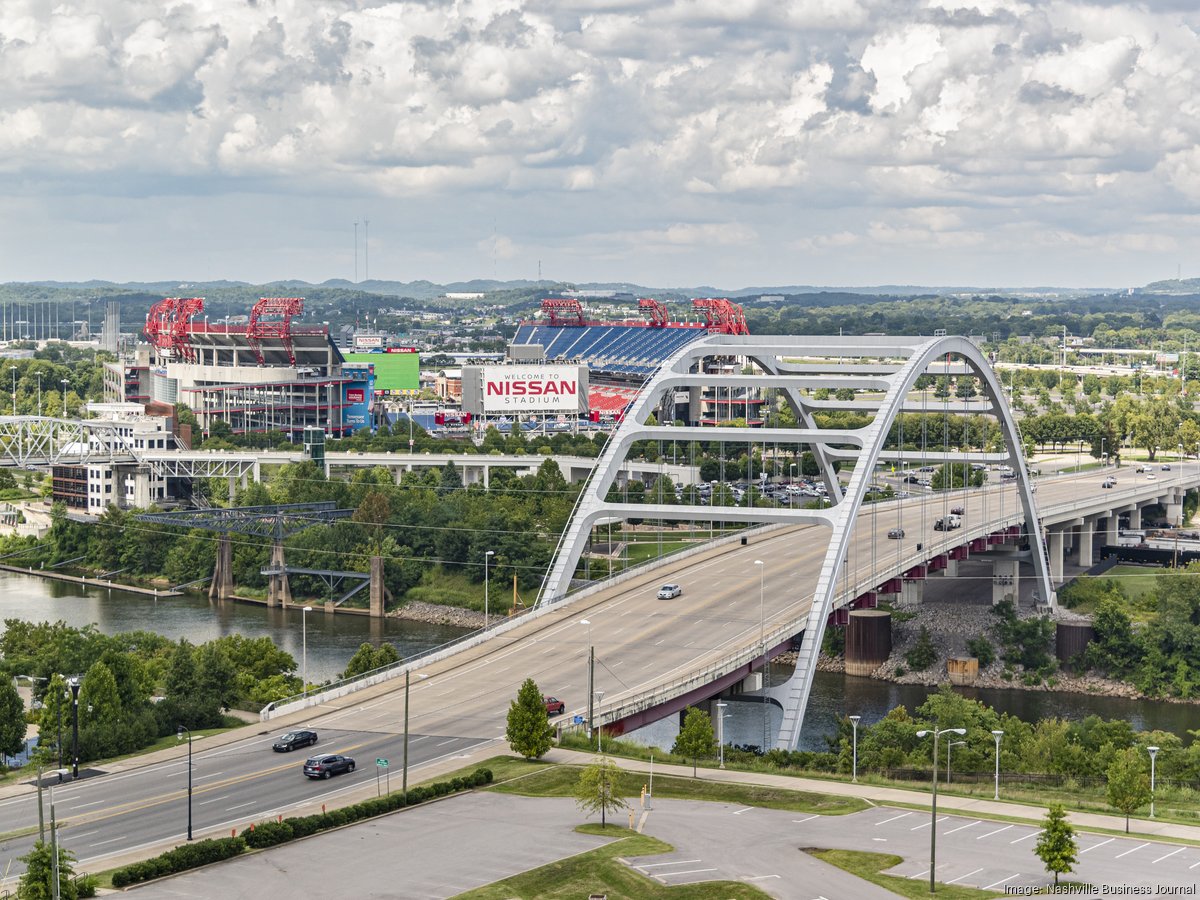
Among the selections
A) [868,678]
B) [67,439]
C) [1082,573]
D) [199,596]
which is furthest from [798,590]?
[67,439]

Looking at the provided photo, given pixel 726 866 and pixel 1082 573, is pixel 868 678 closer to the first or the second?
pixel 1082 573

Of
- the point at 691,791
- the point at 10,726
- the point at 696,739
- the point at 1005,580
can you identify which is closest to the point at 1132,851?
the point at 691,791

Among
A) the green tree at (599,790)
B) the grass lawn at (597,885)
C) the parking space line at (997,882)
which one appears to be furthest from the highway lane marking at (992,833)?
the green tree at (599,790)

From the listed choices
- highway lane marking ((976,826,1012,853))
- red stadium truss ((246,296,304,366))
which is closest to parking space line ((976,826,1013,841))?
highway lane marking ((976,826,1012,853))

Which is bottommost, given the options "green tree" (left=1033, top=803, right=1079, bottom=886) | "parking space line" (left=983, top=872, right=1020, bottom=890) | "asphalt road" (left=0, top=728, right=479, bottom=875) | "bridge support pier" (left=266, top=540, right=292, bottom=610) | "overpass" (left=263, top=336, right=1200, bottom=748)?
"bridge support pier" (left=266, top=540, right=292, bottom=610)

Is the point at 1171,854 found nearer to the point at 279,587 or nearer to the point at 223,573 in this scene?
the point at 279,587

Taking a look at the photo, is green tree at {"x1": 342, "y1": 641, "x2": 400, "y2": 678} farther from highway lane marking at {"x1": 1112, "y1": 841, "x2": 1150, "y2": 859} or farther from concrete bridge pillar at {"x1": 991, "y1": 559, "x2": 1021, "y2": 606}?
concrete bridge pillar at {"x1": 991, "y1": 559, "x2": 1021, "y2": 606}

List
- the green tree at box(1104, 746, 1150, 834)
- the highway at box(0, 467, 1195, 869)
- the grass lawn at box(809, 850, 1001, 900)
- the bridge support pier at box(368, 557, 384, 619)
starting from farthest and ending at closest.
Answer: the bridge support pier at box(368, 557, 384, 619), the highway at box(0, 467, 1195, 869), the green tree at box(1104, 746, 1150, 834), the grass lawn at box(809, 850, 1001, 900)
